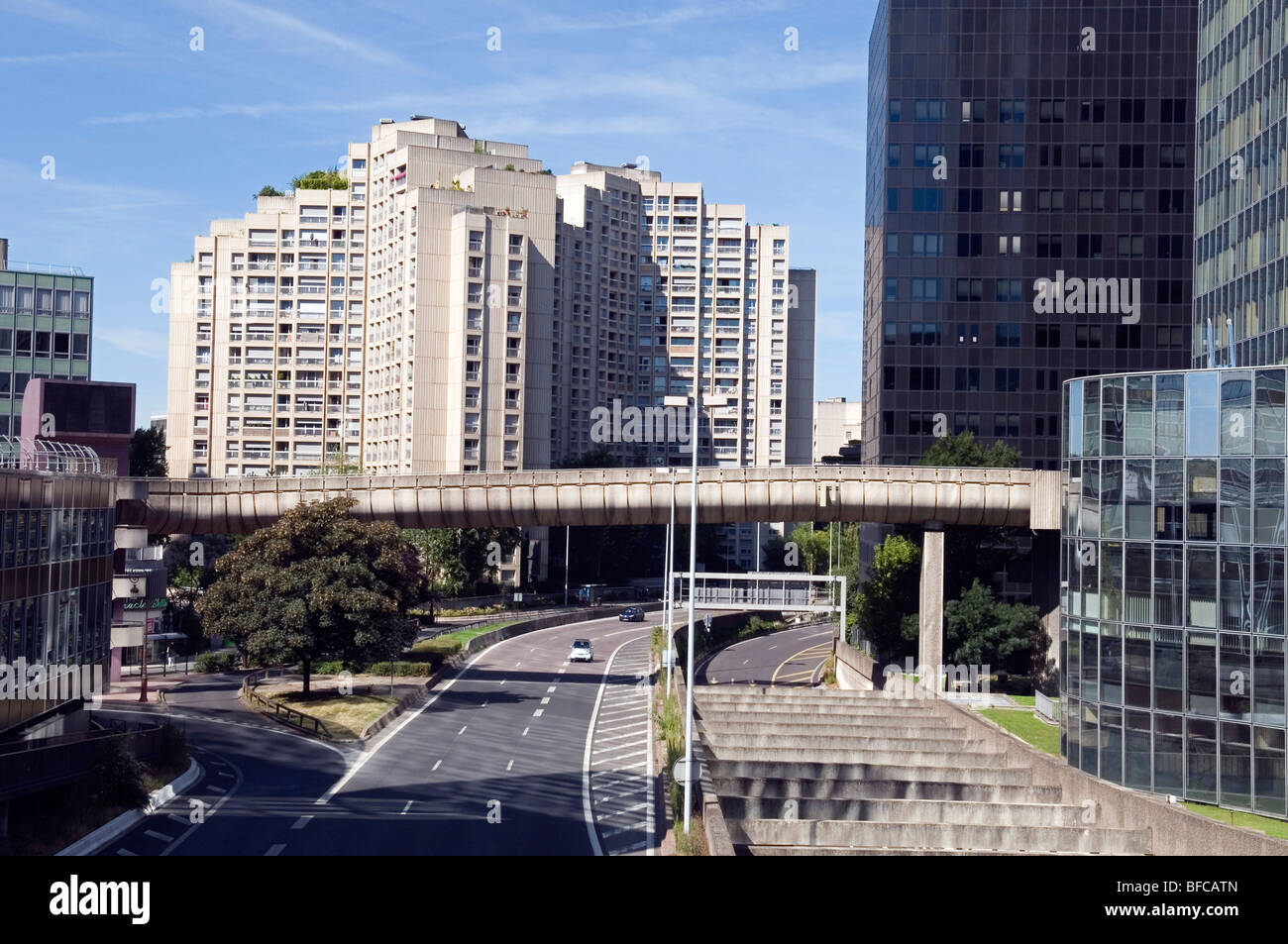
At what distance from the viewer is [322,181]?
159 meters

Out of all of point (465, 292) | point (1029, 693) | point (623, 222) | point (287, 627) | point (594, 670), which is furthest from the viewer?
point (623, 222)

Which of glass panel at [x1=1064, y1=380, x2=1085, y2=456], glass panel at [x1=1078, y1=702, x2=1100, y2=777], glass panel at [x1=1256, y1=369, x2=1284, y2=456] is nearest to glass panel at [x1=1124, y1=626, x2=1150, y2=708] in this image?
glass panel at [x1=1078, y1=702, x2=1100, y2=777]

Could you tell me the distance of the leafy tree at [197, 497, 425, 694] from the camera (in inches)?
2361

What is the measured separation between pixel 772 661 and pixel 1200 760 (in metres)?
61.8

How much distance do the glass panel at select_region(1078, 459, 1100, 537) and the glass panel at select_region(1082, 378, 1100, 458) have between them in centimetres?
43

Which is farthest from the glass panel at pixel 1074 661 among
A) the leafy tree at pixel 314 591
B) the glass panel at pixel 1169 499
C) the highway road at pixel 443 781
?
the leafy tree at pixel 314 591

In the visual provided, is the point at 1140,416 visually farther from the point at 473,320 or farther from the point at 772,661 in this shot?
the point at 473,320

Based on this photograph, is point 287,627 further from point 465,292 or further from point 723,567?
point 723,567

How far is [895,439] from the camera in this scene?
348 ft

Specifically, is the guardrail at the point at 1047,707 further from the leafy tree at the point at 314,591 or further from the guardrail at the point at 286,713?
the guardrail at the point at 286,713

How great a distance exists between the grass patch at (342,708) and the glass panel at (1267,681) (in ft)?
113

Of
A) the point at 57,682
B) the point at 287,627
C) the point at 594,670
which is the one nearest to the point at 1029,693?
the point at 594,670

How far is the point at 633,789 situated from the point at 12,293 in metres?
75.0

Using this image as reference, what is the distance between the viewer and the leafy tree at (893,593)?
248ft
